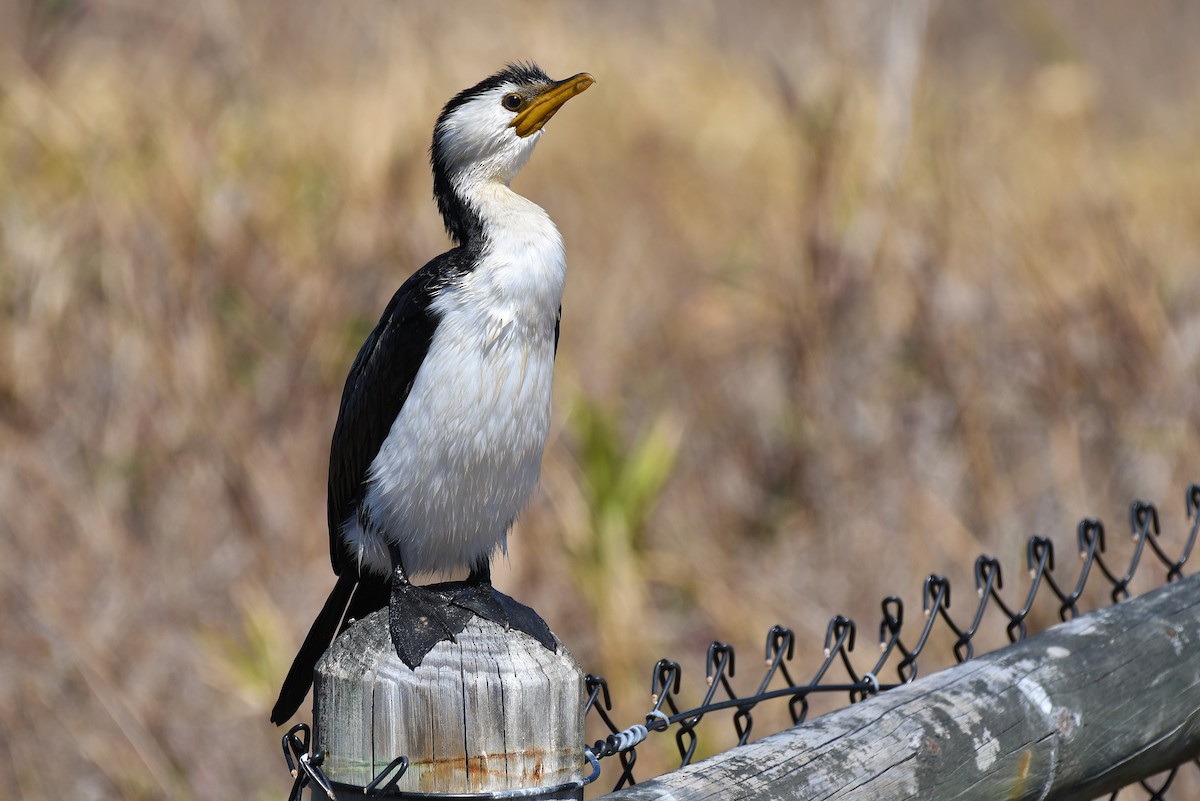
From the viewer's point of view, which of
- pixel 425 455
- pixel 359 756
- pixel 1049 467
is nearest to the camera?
pixel 359 756

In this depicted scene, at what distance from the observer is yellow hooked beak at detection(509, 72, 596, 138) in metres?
2.14

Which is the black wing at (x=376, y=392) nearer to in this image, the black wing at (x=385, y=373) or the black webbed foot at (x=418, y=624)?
the black wing at (x=385, y=373)

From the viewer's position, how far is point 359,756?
1188 millimetres

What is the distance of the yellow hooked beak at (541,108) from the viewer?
7.02ft

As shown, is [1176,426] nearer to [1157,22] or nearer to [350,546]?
[350,546]

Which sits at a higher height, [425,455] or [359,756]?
[425,455]

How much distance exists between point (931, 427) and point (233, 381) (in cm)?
263

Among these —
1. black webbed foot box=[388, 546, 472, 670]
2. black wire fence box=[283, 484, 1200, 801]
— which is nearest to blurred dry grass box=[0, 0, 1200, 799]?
black wire fence box=[283, 484, 1200, 801]

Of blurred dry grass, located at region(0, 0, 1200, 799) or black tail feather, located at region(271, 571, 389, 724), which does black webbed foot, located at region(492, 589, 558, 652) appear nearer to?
black tail feather, located at region(271, 571, 389, 724)

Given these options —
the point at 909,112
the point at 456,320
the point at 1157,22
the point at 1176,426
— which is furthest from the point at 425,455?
the point at 1157,22

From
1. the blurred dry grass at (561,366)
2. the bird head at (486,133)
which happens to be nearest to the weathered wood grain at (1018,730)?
the bird head at (486,133)

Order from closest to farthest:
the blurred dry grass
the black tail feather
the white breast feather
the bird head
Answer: the black tail feather < the white breast feather < the bird head < the blurred dry grass

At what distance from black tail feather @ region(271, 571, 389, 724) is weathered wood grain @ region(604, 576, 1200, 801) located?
0.56 meters

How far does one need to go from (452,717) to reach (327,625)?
735mm
